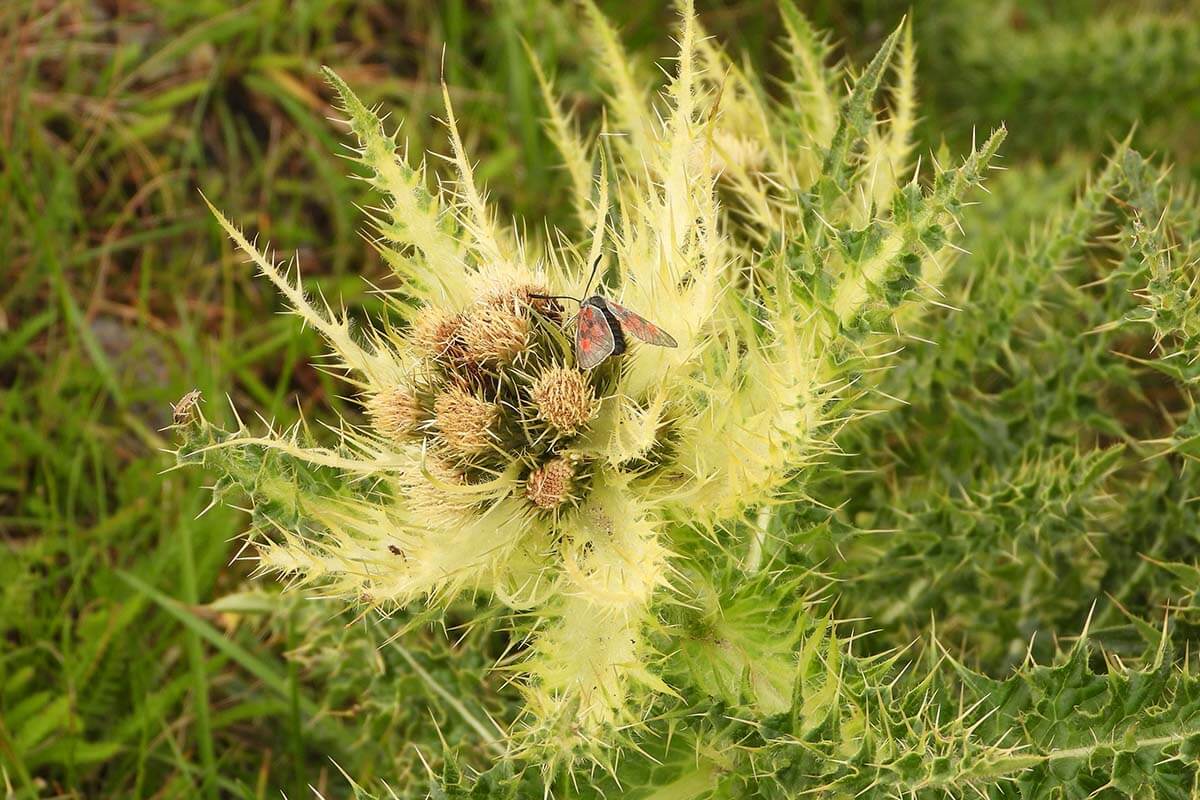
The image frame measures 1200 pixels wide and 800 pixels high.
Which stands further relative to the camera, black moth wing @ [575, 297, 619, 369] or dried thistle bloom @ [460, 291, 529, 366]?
dried thistle bloom @ [460, 291, 529, 366]

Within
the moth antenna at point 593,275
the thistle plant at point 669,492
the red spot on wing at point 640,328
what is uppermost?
the red spot on wing at point 640,328

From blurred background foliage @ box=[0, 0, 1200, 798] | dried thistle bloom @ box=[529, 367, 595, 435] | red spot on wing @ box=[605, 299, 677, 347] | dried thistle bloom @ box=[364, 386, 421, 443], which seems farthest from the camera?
blurred background foliage @ box=[0, 0, 1200, 798]

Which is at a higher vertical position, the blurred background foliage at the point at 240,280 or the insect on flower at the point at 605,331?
the insect on flower at the point at 605,331

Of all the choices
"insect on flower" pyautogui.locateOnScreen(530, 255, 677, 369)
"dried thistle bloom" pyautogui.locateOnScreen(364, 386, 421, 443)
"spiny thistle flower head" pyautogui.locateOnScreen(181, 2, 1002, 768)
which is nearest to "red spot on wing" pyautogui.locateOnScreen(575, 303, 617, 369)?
"insect on flower" pyautogui.locateOnScreen(530, 255, 677, 369)

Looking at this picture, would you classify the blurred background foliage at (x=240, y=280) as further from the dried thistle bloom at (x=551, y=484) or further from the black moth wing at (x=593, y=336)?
the black moth wing at (x=593, y=336)

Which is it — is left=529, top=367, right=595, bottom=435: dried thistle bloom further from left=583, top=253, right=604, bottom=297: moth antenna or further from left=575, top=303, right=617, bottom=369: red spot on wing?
left=583, top=253, right=604, bottom=297: moth antenna

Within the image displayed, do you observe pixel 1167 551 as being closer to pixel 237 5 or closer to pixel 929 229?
pixel 929 229

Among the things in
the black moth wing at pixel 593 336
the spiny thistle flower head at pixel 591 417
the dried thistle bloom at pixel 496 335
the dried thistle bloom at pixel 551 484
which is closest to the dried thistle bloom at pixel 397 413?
the spiny thistle flower head at pixel 591 417

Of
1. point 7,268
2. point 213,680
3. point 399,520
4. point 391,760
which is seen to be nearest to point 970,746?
point 399,520
